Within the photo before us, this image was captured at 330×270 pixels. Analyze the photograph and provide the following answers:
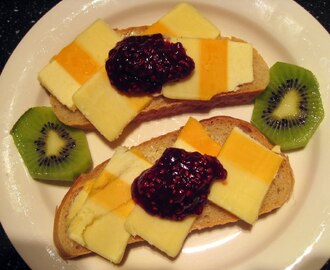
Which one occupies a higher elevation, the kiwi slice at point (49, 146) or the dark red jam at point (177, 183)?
the dark red jam at point (177, 183)

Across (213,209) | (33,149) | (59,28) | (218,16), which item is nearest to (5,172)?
(33,149)

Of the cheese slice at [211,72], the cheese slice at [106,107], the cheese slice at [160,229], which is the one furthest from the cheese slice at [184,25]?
the cheese slice at [160,229]

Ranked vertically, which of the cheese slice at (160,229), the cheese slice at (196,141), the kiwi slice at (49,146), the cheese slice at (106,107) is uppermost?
the cheese slice at (196,141)

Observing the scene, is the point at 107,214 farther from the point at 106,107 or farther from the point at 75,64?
the point at 75,64

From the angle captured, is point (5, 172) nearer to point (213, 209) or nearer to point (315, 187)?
point (213, 209)

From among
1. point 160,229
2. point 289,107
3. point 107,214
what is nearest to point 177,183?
point 160,229

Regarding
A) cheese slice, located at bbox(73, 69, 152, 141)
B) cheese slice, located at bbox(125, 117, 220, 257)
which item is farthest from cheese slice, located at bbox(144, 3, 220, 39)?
cheese slice, located at bbox(125, 117, 220, 257)

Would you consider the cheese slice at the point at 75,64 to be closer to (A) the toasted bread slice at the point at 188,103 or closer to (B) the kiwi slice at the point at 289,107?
(A) the toasted bread slice at the point at 188,103
